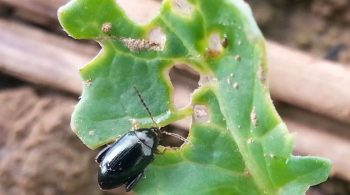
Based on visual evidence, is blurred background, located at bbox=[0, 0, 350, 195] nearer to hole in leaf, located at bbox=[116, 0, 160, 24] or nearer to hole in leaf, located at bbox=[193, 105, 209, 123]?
hole in leaf, located at bbox=[116, 0, 160, 24]

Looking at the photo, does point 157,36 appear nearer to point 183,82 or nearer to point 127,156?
point 127,156

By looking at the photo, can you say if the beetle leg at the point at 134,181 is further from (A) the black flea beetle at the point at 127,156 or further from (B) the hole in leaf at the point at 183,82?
(B) the hole in leaf at the point at 183,82

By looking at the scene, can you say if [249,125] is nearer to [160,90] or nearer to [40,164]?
[160,90]

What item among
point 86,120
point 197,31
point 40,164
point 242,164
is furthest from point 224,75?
point 40,164

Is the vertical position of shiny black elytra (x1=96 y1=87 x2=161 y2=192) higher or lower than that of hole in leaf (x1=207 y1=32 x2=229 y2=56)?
lower

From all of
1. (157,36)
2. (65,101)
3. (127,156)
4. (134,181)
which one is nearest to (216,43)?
(157,36)

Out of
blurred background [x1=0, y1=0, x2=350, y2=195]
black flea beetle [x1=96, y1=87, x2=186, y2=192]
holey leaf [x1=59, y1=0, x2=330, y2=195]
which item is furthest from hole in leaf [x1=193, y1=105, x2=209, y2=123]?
A: blurred background [x1=0, y1=0, x2=350, y2=195]

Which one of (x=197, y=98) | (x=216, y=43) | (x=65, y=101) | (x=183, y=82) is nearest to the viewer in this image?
(x=216, y=43)
